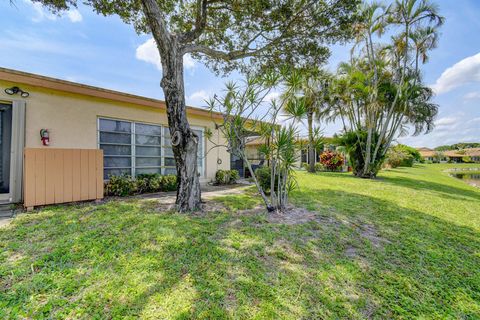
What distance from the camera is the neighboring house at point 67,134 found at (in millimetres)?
5730

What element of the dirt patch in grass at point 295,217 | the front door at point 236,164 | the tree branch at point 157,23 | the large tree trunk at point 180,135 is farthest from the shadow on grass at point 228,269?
the front door at point 236,164

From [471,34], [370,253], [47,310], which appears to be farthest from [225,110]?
[471,34]

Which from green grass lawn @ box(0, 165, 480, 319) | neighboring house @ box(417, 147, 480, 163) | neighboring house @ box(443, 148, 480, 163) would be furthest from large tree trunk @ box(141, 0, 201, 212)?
neighboring house @ box(443, 148, 480, 163)

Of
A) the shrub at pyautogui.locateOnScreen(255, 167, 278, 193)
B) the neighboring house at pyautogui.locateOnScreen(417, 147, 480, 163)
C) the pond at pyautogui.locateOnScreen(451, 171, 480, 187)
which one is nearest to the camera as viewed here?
the shrub at pyautogui.locateOnScreen(255, 167, 278, 193)

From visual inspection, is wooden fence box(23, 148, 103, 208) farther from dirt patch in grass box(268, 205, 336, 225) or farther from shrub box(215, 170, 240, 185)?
dirt patch in grass box(268, 205, 336, 225)

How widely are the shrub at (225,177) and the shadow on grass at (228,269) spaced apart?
5549 millimetres

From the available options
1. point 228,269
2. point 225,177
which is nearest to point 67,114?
point 225,177

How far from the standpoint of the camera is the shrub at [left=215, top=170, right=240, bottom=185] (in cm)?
1052

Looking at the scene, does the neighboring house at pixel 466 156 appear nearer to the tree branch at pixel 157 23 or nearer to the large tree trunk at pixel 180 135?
the large tree trunk at pixel 180 135

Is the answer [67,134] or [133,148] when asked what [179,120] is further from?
[67,134]

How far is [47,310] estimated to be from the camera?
220 cm

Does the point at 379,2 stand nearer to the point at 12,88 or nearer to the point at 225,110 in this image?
the point at 225,110

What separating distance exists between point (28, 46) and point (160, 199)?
25.4ft

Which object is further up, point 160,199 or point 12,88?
point 12,88
